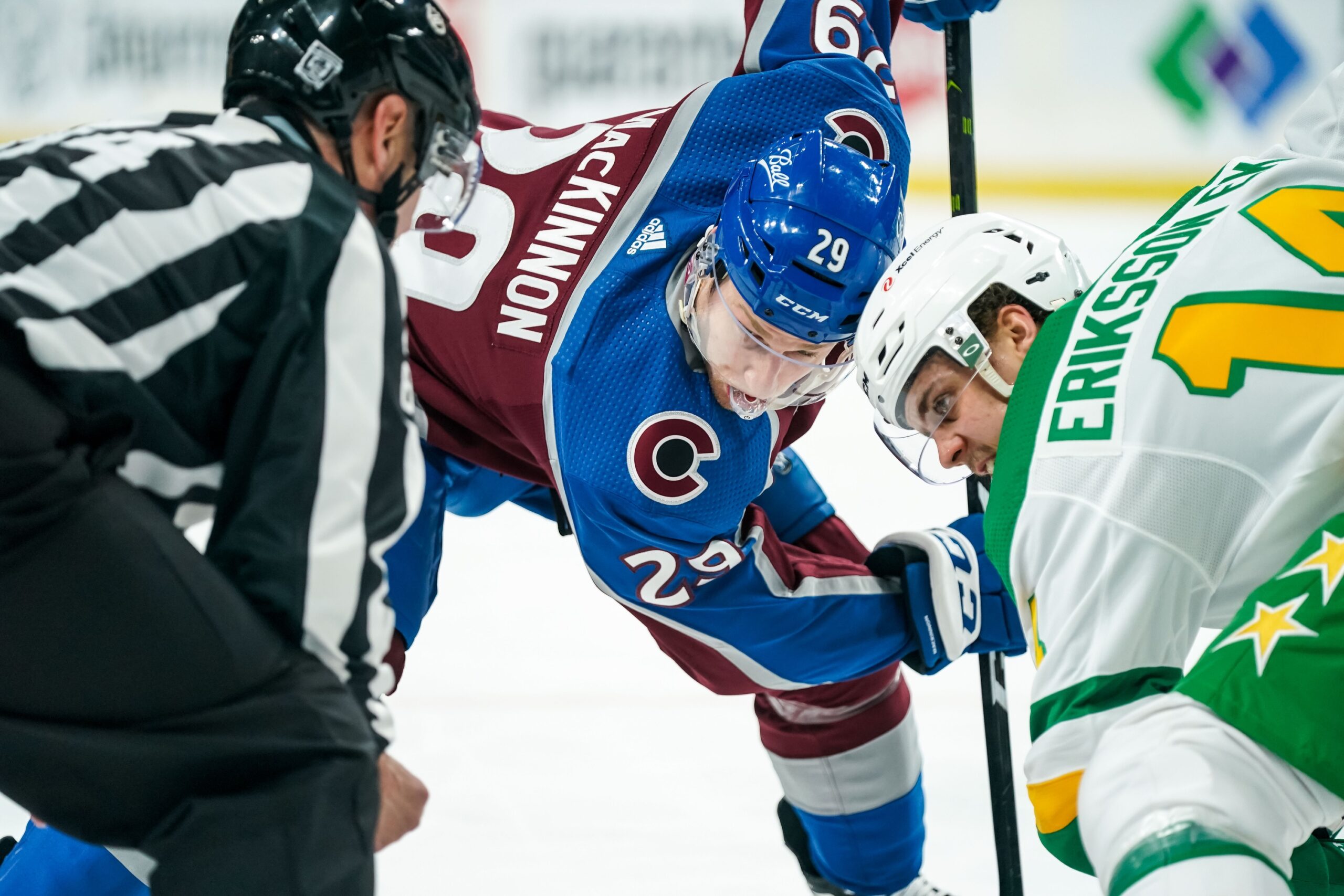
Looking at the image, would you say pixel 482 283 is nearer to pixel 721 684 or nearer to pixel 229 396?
pixel 721 684

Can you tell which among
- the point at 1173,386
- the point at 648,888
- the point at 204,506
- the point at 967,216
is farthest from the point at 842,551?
the point at 204,506

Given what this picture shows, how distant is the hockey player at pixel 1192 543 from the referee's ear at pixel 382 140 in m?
0.79

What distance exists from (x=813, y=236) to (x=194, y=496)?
3.26ft

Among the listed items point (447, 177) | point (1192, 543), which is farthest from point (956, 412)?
point (447, 177)

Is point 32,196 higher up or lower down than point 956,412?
higher up

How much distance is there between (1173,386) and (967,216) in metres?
0.56

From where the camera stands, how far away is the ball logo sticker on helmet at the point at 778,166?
2.04m

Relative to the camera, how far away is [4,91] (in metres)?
5.54

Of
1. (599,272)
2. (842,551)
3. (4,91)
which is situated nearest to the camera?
(599,272)

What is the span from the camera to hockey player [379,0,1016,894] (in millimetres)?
2086

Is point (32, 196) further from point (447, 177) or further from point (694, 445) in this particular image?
point (694, 445)

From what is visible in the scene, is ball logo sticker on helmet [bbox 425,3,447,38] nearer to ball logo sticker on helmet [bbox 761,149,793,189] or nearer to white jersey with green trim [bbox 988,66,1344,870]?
ball logo sticker on helmet [bbox 761,149,793,189]

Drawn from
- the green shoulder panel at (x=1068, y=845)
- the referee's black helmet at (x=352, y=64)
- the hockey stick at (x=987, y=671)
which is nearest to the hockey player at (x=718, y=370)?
the hockey stick at (x=987, y=671)

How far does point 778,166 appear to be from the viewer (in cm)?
207
